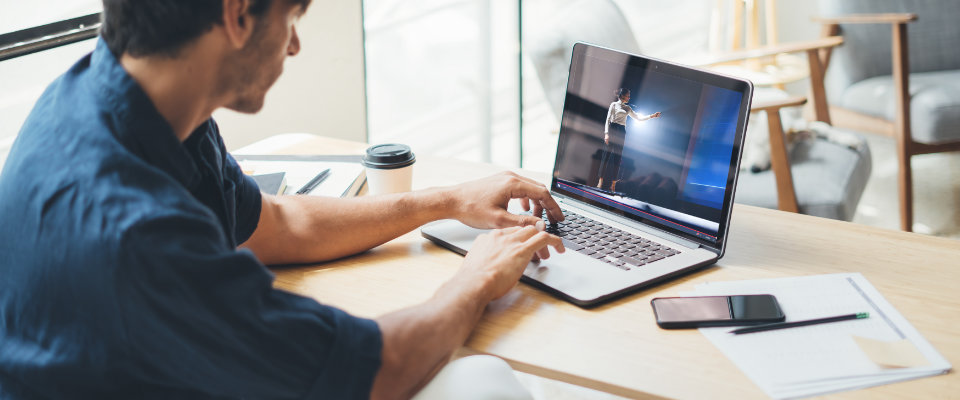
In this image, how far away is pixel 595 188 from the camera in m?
1.31

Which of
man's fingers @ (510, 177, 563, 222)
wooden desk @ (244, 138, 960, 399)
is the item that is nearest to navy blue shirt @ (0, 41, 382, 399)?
wooden desk @ (244, 138, 960, 399)

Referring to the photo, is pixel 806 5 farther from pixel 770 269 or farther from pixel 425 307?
pixel 425 307

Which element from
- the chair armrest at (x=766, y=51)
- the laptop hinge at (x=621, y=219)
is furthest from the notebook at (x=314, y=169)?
the chair armrest at (x=766, y=51)

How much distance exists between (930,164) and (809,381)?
332cm

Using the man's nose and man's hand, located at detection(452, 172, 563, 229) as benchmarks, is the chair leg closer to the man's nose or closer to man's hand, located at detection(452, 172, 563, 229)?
man's hand, located at detection(452, 172, 563, 229)

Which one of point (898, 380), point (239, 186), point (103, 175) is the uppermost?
point (103, 175)

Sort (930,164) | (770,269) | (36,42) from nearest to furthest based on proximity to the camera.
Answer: (770,269) → (36,42) → (930,164)

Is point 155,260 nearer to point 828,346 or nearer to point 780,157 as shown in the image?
point 828,346

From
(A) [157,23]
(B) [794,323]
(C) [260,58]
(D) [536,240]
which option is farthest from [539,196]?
(A) [157,23]

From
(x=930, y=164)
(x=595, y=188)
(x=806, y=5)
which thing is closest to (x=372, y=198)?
(x=595, y=188)

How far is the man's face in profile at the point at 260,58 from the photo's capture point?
2.73ft

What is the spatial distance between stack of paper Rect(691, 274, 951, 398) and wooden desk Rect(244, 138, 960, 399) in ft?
0.05

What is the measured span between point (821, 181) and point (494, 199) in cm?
123

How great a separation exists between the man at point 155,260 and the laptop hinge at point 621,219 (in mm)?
447
